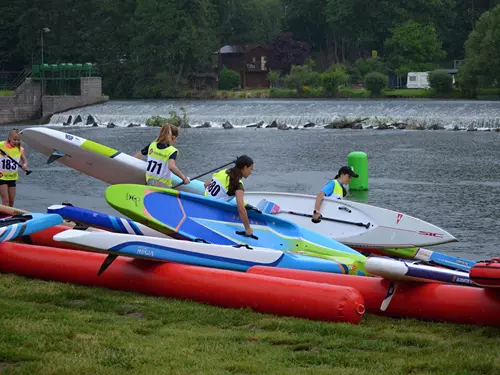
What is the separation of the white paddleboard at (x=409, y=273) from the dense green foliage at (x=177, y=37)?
216 ft

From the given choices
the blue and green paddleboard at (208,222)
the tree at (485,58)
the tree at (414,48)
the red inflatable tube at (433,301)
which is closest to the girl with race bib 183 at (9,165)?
the blue and green paddleboard at (208,222)

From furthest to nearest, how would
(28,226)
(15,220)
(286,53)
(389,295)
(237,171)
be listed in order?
(286,53) < (15,220) < (237,171) < (28,226) < (389,295)

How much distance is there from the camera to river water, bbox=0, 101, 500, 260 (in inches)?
787

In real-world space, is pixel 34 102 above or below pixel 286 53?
below

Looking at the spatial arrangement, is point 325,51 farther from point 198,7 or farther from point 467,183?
point 467,183

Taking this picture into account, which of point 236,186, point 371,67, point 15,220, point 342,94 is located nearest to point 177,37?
point 371,67

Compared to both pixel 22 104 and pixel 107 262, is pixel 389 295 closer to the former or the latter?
pixel 107 262

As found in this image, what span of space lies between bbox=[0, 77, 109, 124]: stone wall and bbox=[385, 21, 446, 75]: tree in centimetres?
2750

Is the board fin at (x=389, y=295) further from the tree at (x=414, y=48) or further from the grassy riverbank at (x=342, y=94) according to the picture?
the tree at (x=414, y=48)

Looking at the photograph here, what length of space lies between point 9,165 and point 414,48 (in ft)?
224

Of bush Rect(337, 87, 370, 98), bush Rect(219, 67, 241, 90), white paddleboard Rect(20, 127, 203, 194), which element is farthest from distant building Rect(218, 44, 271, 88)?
white paddleboard Rect(20, 127, 203, 194)

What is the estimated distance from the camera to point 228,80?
86.8 m

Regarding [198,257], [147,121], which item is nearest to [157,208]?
[198,257]

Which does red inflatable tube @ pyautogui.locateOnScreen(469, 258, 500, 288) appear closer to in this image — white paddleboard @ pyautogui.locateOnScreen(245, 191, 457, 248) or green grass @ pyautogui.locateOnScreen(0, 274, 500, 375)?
green grass @ pyautogui.locateOnScreen(0, 274, 500, 375)
